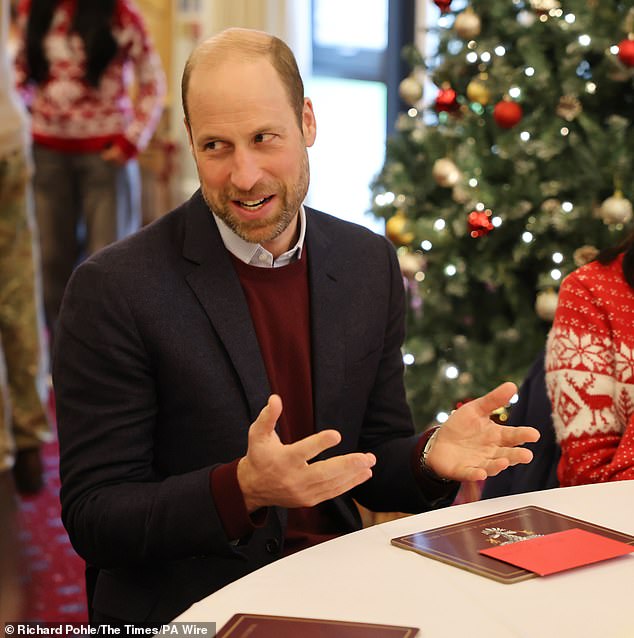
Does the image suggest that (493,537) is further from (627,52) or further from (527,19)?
(527,19)

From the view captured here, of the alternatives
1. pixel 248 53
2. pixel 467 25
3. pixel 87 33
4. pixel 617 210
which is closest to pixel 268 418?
pixel 248 53

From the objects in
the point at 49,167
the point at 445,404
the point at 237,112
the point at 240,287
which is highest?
the point at 237,112

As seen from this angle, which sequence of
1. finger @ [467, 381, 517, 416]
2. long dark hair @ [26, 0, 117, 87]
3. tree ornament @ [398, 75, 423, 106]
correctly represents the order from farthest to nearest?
long dark hair @ [26, 0, 117, 87] < tree ornament @ [398, 75, 423, 106] < finger @ [467, 381, 517, 416]

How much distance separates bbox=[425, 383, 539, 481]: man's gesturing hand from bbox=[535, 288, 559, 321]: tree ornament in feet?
5.55

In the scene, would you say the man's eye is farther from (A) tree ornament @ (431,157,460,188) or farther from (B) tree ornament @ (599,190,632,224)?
(A) tree ornament @ (431,157,460,188)

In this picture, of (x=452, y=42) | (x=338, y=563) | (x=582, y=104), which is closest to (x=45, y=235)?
(x=452, y=42)

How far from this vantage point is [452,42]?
137 inches

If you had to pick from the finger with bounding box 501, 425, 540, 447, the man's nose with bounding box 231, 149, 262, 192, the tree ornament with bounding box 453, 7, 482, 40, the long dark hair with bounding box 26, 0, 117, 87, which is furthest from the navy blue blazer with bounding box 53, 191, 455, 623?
the long dark hair with bounding box 26, 0, 117, 87

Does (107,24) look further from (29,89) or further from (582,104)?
(582,104)

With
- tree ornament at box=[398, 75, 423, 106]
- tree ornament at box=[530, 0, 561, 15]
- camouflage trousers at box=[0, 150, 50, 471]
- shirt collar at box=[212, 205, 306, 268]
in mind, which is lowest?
camouflage trousers at box=[0, 150, 50, 471]

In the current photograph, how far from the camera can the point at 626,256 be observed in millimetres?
1844

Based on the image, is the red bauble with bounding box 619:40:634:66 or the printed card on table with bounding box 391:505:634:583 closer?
the printed card on table with bounding box 391:505:634:583

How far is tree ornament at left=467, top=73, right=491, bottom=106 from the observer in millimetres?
3285

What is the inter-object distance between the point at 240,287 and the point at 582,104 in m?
2.02
